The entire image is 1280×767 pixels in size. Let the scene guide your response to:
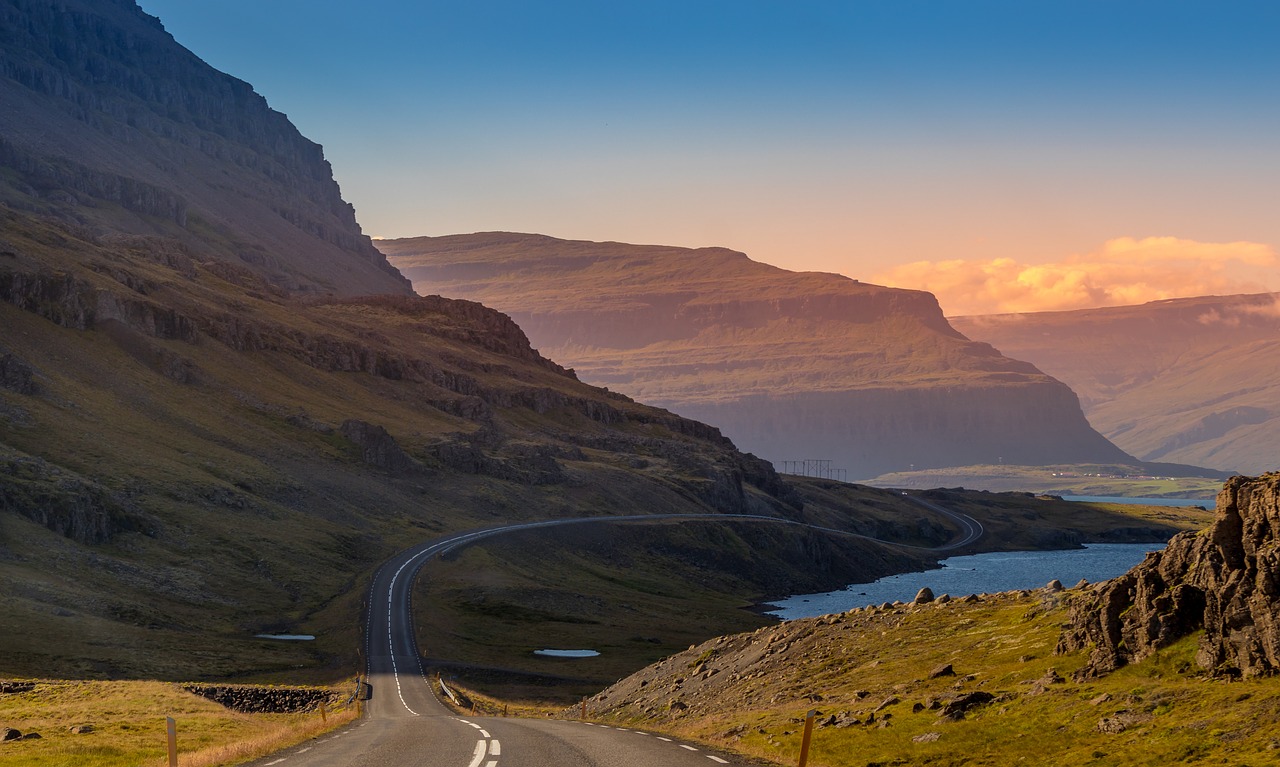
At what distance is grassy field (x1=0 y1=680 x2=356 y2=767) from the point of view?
39.8 metres

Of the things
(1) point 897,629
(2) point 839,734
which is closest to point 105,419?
(1) point 897,629

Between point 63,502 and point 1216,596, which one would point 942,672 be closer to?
point 1216,596

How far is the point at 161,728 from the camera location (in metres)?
51.2

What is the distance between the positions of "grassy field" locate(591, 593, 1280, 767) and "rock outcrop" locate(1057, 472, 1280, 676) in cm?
92

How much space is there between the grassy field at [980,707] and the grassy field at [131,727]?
16.3 meters

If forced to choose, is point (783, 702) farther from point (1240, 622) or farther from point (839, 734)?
point (1240, 622)

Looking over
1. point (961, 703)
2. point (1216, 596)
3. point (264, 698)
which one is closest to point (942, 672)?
point (961, 703)

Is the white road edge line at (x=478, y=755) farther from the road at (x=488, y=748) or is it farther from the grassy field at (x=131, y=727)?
the grassy field at (x=131, y=727)

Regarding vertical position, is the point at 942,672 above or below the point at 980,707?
below

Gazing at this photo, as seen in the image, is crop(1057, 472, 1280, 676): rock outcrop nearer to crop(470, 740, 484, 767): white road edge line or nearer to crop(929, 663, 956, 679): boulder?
crop(929, 663, 956, 679): boulder

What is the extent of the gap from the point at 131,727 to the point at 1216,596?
40.9 meters

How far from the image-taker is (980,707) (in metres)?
43.0

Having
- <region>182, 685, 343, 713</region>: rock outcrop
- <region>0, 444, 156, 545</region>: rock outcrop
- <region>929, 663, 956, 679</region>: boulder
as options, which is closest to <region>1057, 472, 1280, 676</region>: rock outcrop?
<region>929, 663, 956, 679</region>: boulder

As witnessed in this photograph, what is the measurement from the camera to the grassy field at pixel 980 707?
34.2 meters
